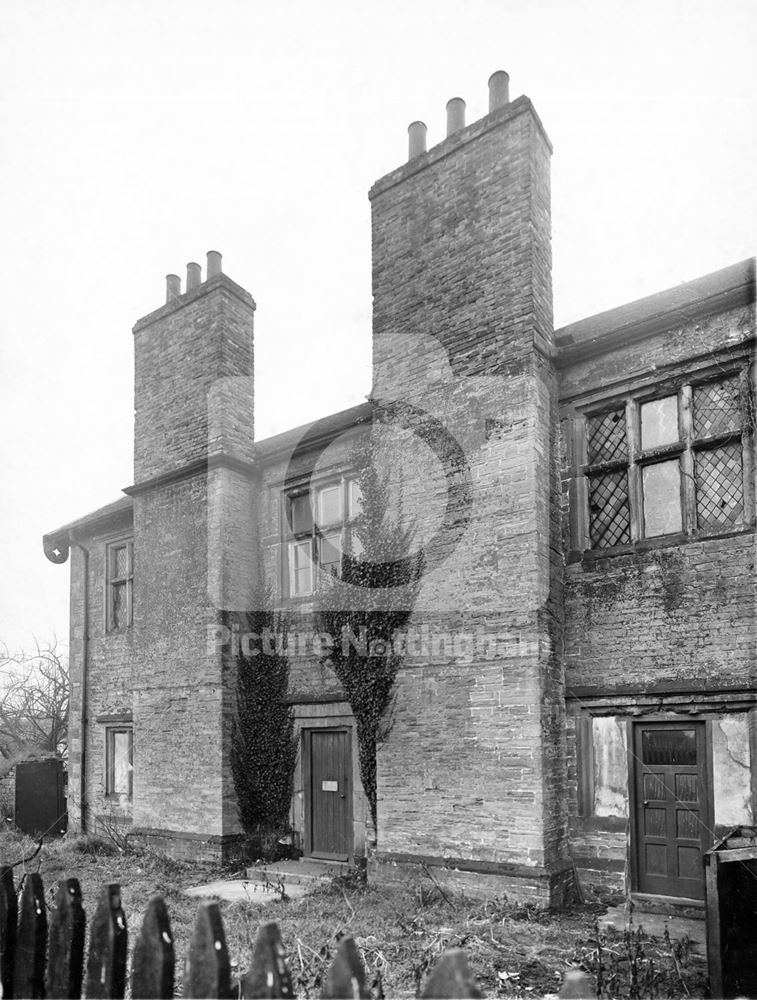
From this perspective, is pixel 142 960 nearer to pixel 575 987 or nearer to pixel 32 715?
pixel 575 987

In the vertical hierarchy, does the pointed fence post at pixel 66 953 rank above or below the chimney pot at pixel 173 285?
below

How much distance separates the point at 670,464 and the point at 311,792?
6885 millimetres

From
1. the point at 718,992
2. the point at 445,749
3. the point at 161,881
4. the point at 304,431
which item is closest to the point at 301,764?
the point at 161,881

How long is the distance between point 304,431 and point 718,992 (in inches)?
365

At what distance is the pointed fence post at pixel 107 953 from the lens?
9.43 ft

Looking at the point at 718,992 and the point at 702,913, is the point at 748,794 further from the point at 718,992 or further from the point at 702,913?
the point at 718,992

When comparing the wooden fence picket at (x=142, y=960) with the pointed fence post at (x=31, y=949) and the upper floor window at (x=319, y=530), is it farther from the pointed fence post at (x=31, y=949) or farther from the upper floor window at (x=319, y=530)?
the upper floor window at (x=319, y=530)

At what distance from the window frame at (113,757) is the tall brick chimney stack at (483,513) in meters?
6.57

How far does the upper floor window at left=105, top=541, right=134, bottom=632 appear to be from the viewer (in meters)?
15.2

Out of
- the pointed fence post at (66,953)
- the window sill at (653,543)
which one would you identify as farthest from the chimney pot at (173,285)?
the pointed fence post at (66,953)

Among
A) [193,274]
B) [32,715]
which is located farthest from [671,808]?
[32,715]

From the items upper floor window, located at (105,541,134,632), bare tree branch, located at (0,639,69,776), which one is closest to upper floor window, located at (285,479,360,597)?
upper floor window, located at (105,541,134,632)

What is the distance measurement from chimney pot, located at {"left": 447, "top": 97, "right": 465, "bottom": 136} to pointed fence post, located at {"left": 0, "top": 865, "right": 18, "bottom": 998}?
9.95 m

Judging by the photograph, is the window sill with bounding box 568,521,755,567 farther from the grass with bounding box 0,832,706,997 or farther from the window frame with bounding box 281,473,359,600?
the grass with bounding box 0,832,706,997
